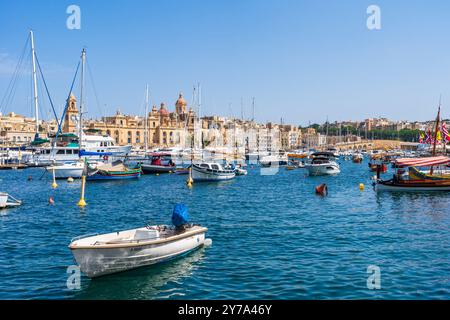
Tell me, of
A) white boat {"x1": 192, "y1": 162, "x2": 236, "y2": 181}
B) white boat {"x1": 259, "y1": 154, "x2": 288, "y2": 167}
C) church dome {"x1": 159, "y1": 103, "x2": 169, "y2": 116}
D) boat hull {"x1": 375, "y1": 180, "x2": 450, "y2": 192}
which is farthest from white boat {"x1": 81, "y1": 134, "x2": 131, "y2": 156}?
church dome {"x1": 159, "y1": 103, "x2": 169, "y2": 116}

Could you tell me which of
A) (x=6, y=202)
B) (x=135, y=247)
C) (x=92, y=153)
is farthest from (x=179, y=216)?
(x=92, y=153)

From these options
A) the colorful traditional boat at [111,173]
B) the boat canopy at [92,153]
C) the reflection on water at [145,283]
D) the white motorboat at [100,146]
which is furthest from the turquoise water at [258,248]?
the white motorboat at [100,146]

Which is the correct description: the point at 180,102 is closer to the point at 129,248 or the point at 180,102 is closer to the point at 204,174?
the point at 204,174

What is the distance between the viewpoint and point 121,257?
14.2m

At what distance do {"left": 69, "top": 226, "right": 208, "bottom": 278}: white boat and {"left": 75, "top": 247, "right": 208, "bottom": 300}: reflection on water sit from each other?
25cm

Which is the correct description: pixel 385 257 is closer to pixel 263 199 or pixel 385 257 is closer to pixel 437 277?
pixel 437 277

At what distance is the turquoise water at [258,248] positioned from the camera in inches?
511

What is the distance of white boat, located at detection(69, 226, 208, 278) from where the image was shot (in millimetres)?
13672

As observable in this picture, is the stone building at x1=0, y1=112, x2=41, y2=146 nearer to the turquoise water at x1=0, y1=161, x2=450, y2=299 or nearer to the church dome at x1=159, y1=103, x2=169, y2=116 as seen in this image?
the church dome at x1=159, y1=103, x2=169, y2=116

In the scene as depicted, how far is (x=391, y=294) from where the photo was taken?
12547 mm

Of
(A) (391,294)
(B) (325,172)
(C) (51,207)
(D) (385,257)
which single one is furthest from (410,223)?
(B) (325,172)

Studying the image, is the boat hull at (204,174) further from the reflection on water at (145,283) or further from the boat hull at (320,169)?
the reflection on water at (145,283)
